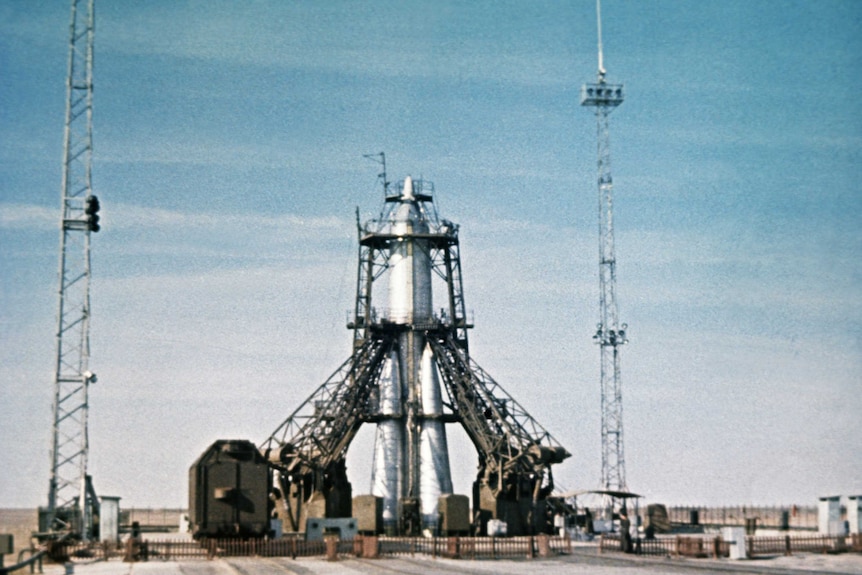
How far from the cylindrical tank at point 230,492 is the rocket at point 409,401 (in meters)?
22.3

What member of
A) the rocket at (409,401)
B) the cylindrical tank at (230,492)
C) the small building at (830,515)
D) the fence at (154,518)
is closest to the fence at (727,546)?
the small building at (830,515)

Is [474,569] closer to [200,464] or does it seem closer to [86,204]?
[200,464]

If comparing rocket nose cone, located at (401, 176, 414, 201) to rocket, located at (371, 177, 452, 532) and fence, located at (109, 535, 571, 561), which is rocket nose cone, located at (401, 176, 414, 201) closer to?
rocket, located at (371, 177, 452, 532)

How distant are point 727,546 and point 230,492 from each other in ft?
93.2

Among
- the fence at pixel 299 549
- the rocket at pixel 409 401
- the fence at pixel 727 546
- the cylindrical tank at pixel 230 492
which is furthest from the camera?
the rocket at pixel 409 401

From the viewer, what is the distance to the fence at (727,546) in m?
65.5

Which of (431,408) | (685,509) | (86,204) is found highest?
(86,204)

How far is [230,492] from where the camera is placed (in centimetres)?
7281

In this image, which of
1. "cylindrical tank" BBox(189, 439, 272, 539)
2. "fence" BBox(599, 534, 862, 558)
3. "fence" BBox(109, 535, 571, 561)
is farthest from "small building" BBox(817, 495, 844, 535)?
"cylindrical tank" BBox(189, 439, 272, 539)

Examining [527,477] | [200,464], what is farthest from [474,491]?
[200,464]

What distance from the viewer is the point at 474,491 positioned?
97.8 m

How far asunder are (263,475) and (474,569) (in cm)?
2101

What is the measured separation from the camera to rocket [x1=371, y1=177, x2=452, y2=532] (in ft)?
319

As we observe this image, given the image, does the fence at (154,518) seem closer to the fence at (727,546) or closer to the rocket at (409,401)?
the rocket at (409,401)
